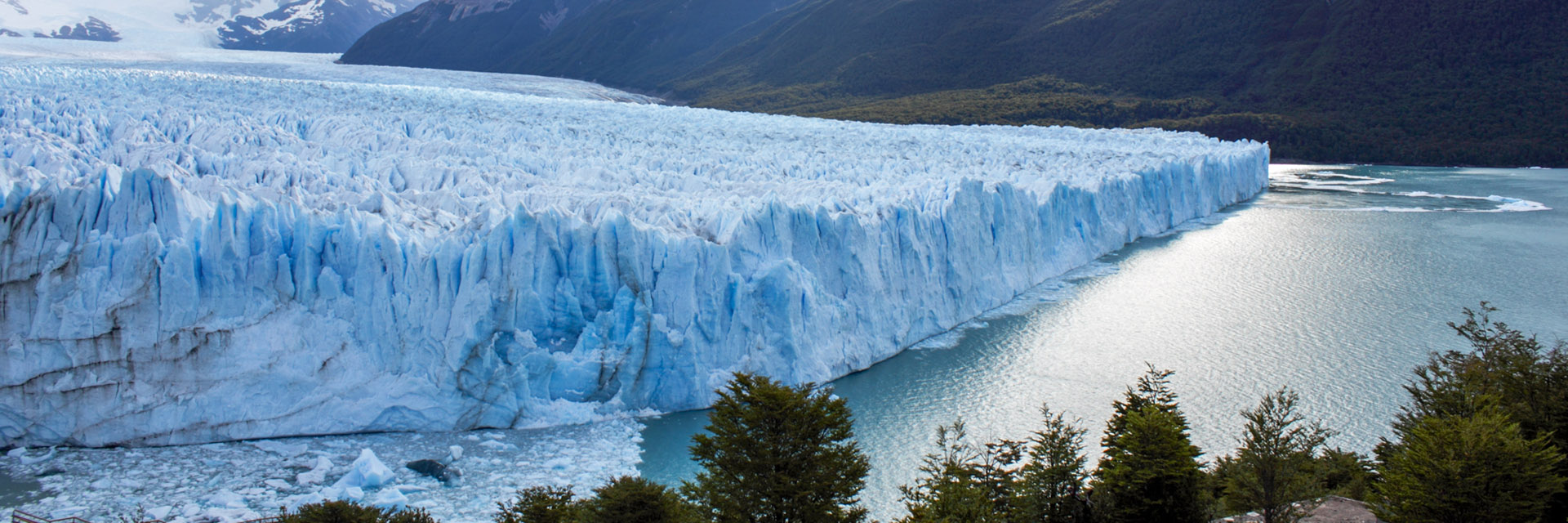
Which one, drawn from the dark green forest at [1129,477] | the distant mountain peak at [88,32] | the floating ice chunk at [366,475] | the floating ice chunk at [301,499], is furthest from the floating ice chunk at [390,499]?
the distant mountain peak at [88,32]

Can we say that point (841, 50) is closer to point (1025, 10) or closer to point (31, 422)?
point (1025, 10)

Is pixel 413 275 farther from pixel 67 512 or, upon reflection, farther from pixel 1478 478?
pixel 1478 478

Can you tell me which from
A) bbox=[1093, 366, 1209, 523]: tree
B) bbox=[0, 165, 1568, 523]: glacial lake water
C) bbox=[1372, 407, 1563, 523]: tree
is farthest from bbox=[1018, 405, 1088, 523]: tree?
bbox=[1372, 407, 1563, 523]: tree

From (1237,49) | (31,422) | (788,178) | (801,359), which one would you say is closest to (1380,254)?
(788,178)

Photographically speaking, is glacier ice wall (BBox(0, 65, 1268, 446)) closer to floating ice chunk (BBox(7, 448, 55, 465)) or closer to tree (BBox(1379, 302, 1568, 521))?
floating ice chunk (BBox(7, 448, 55, 465))

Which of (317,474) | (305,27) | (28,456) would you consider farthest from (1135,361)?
(305,27)

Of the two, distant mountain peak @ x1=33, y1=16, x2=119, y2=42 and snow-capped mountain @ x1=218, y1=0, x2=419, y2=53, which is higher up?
snow-capped mountain @ x1=218, y1=0, x2=419, y2=53

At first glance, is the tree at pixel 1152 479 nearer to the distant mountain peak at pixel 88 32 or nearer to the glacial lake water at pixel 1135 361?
the glacial lake water at pixel 1135 361
